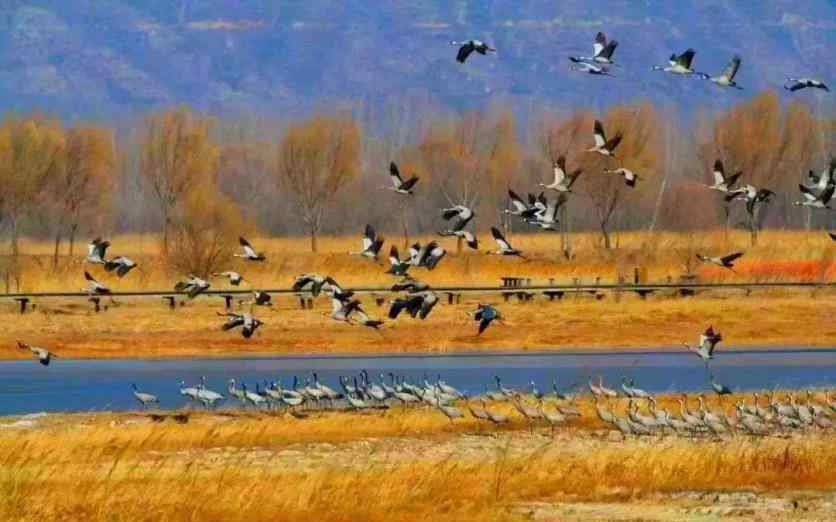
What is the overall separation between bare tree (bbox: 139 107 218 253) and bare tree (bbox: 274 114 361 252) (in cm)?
478

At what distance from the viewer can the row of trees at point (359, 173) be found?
88656 mm

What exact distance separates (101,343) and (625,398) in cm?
2315

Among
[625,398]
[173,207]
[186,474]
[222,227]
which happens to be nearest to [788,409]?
[625,398]

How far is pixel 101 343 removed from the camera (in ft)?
182

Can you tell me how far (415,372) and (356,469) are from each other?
19.0 metres

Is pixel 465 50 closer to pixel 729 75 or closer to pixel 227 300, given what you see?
pixel 729 75

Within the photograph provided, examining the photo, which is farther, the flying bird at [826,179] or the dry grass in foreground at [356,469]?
the flying bird at [826,179]

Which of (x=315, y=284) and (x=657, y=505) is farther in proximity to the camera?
(x=315, y=284)

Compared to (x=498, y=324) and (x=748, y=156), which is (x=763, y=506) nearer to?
(x=498, y=324)

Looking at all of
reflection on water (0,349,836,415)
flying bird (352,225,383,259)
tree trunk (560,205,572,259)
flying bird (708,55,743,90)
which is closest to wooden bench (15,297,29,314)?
reflection on water (0,349,836,415)

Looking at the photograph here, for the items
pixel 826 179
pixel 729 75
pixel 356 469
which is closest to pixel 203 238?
pixel 826 179

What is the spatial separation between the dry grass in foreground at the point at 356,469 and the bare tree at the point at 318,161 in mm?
67178

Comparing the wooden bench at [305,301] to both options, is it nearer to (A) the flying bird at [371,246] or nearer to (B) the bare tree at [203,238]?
(B) the bare tree at [203,238]

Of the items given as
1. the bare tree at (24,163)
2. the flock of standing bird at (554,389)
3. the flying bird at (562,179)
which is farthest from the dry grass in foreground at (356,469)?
the bare tree at (24,163)
